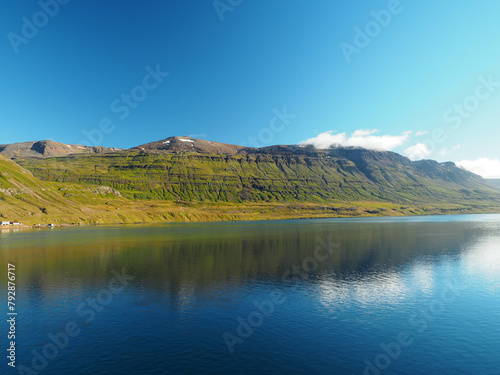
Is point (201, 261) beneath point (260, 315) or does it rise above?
above

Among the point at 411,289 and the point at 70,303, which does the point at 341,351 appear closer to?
the point at 411,289

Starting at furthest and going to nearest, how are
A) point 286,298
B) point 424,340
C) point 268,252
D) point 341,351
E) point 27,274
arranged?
point 268,252 < point 27,274 < point 286,298 < point 424,340 < point 341,351

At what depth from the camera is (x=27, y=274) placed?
80.4 meters

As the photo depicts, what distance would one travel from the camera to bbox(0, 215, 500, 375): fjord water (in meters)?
35.8

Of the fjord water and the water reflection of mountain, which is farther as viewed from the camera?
the water reflection of mountain

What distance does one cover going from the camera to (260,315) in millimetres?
51500

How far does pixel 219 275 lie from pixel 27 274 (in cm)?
5359

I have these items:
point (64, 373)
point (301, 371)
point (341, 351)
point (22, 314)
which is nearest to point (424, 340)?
point (341, 351)

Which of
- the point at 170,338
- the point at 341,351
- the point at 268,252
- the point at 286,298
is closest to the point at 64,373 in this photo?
the point at 170,338

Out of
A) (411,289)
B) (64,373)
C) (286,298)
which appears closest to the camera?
(64,373)

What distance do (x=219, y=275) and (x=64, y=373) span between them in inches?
1961

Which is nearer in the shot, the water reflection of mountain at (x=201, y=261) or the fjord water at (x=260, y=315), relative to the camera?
the fjord water at (x=260, y=315)

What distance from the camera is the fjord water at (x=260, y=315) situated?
35.8 m

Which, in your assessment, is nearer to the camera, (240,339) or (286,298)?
(240,339)
